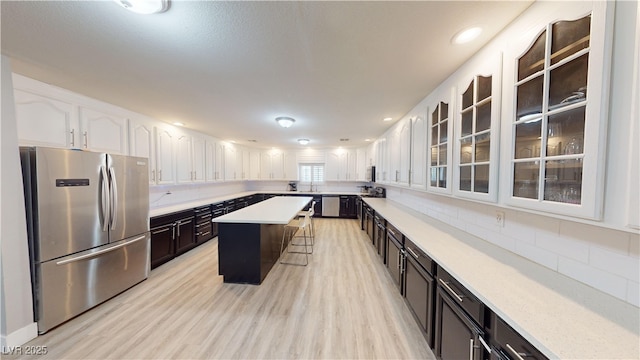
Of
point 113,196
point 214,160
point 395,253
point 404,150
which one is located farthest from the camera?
point 214,160

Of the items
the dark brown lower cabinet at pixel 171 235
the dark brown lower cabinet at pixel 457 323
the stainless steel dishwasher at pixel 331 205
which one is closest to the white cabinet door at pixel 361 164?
the stainless steel dishwasher at pixel 331 205

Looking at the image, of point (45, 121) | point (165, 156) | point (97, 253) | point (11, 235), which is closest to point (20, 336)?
point (97, 253)

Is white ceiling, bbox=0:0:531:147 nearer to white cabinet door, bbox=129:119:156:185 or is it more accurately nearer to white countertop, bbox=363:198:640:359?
white cabinet door, bbox=129:119:156:185

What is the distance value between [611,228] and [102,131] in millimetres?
4511

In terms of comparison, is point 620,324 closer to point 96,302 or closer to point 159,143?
point 96,302

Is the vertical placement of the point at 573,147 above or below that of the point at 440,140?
below

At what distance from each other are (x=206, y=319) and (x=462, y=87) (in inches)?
126

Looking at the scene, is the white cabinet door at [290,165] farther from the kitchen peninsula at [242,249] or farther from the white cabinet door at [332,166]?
the kitchen peninsula at [242,249]

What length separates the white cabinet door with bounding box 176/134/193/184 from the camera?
13.6 ft

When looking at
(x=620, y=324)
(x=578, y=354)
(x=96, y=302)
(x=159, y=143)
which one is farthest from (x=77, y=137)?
(x=620, y=324)

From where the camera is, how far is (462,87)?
178 centimetres

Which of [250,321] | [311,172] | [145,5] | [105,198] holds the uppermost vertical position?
[145,5]

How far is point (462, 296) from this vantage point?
1266 millimetres

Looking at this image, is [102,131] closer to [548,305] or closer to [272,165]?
[548,305]
